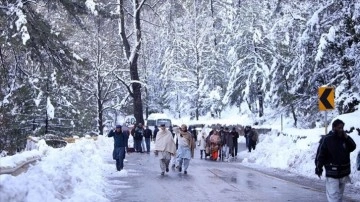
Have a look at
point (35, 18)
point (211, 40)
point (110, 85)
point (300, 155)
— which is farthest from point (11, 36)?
point (211, 40)

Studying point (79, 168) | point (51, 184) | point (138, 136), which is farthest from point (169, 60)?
point (51, 184)

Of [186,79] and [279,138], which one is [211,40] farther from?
[279,138]

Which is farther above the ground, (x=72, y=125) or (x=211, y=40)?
(x=211, y=40)

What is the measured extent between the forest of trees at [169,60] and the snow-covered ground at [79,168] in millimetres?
1905

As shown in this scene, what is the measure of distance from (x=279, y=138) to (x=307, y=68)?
4464 mm

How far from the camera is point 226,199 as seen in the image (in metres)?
13.1

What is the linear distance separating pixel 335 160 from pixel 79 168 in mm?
7693

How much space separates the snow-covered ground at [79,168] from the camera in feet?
27.9

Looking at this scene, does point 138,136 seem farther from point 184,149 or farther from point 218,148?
point 184,149

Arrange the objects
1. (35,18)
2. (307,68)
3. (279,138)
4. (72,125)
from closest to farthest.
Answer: (35,18) < (307,68) < (279,138) < (72,125)

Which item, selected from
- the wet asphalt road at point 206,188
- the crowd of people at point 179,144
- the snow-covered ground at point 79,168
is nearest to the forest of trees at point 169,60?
the snow-covered ground at point 79,168

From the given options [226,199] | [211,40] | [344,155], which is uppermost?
[211,40]

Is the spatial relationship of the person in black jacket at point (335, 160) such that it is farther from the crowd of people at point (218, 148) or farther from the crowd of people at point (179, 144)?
the crowd of people at point (179, 144)

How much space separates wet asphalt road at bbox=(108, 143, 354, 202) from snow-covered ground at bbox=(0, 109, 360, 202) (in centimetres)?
72
